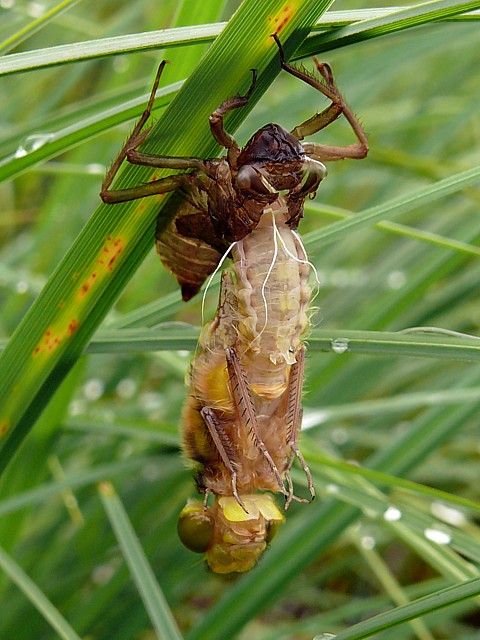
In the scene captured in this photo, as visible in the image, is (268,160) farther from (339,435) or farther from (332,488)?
(339,435)

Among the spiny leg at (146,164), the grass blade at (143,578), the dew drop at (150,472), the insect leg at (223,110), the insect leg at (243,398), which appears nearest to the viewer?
the insect leg at (223,110)

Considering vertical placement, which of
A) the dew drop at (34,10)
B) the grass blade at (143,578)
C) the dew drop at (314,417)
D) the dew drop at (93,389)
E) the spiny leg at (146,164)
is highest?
the dew drop at (34,10)

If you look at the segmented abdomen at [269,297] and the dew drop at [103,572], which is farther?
the dew drop at [103,572]

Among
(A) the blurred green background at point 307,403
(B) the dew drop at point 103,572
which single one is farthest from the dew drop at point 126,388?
(B) the dew drop at point 103,572

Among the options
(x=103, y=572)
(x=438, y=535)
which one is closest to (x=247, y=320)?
(x=438, y=535)

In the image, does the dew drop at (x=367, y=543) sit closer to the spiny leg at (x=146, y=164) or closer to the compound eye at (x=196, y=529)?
the compound eye at (x=196, y=529)

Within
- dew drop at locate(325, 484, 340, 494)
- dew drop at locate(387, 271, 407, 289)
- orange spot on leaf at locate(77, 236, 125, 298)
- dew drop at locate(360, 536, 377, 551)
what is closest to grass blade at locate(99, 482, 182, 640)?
dew drop at locate(325, 484, 340, 494)

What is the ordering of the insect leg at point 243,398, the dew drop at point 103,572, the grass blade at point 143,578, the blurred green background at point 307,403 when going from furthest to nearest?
1. the dew drop at point 103,572
2. the blurred green background at point 307,403
3. the grass blade at point 143,578
4. the insect leg at point 243,398

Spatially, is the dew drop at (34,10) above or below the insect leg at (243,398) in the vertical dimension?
above
